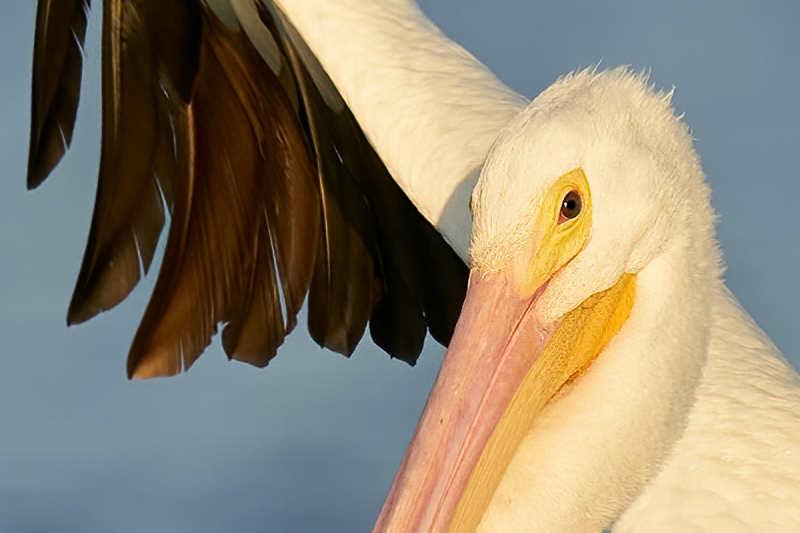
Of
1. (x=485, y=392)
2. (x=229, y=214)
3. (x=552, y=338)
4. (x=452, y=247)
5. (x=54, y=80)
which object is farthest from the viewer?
(x=229, y=214)

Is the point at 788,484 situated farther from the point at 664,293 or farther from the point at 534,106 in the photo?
the point at 534,106

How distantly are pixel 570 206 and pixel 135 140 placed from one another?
3.20m

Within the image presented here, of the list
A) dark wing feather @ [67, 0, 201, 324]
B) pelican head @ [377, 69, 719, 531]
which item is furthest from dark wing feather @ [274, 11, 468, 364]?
pelican head @ [377, 69, 719, 531]

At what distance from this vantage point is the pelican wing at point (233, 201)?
566 cm

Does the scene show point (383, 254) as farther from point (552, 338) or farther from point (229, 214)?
point (552, 338)

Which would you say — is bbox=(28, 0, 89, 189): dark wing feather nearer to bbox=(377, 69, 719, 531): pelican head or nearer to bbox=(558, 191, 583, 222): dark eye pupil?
bbox=(377, 69, 719, 531): pelican head

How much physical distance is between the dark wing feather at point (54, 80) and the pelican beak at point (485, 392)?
3.14 metres

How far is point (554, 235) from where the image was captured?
10.2ft

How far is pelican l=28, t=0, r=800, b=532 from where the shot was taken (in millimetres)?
3115

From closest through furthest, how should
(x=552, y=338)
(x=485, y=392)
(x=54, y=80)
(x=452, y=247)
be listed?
(x=485, y=392) < (x=552, y=338) < (x=452, y=247) < (x=54, y=80)

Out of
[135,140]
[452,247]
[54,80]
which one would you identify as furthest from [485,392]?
[54,80]

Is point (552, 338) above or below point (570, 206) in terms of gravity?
below

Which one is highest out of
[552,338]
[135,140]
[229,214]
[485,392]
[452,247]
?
[135,140]

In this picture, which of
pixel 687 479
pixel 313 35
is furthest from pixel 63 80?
pixel 687 479
